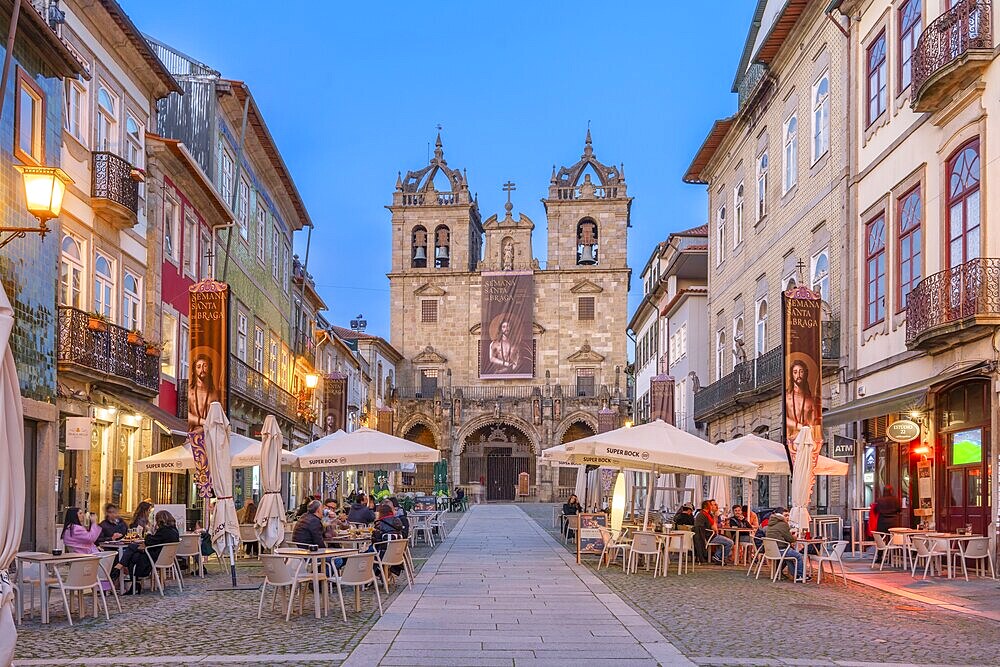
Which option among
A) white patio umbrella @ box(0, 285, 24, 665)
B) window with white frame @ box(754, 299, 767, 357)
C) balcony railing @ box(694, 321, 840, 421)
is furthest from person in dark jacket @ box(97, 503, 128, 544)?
window with white frame @ box(754, 299, 767, 357)

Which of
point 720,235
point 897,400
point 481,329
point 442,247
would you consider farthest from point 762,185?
point 442,247

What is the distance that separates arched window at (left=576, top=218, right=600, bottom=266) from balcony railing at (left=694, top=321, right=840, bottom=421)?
3647 centimetres

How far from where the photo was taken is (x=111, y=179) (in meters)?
21.1

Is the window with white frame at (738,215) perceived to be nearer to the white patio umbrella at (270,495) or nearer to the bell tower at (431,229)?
the white patio umbrella at (270,495)

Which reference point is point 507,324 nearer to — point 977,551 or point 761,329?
point 761,329

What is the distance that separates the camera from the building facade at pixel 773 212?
955 inches

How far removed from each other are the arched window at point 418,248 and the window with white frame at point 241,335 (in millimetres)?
39765

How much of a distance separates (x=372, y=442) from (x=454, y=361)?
5144cm

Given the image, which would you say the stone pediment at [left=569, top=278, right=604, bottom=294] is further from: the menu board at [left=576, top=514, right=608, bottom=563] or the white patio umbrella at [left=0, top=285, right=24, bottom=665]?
the white patio umbrella at [left=0, top=285, right=24, bottom=665]

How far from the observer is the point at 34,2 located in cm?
1888

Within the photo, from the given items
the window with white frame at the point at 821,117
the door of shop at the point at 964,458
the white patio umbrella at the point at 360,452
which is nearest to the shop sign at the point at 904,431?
the door of shop at the point at 964,458

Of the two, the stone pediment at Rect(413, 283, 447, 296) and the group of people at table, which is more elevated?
the stone pediment at Rect(413, 283, 447, 296)

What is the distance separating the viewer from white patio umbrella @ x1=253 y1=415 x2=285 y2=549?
55.5 ft

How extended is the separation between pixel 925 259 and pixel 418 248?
56.6 metres
